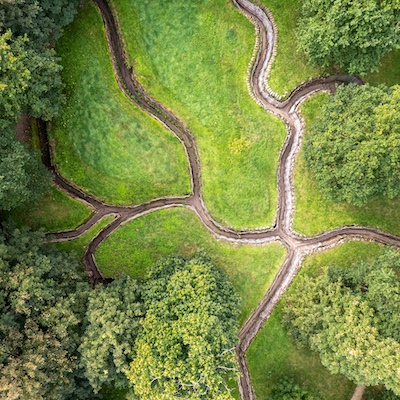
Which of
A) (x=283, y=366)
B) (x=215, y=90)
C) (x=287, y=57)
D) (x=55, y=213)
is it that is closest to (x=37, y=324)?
(x=55, y=213)

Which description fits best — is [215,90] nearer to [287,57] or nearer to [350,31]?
[287,57]

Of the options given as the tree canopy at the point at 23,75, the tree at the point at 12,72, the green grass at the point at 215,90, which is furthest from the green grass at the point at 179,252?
the tree at the point at 12,72

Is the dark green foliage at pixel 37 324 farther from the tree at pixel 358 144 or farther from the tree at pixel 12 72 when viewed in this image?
the tree at pixel 358 144

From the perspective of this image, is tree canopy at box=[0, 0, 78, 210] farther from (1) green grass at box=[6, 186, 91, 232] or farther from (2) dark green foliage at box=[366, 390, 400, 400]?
(2) dark green foliage at box=[366, 390, 400, 400]

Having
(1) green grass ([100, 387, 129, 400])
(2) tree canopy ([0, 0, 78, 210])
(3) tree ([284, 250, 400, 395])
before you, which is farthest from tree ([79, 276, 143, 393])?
(3) tree ([284, 250, 400, 395])

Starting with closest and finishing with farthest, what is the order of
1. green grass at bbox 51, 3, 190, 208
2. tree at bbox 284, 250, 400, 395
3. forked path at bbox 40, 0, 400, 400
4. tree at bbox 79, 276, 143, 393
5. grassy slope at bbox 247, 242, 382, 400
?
tree at bbox 284, 250, 400, 395, tree at bbox 79, 276, 143, 393, green grass at bbox 51, 3, 190, 208, forked path at bbox 40, 0, 400, 400, grassy slope at bbox 247, 242, 382, 400

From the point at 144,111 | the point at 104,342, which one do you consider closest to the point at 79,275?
the point at 104,342

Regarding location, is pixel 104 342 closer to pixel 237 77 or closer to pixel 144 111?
pixel 144 111
